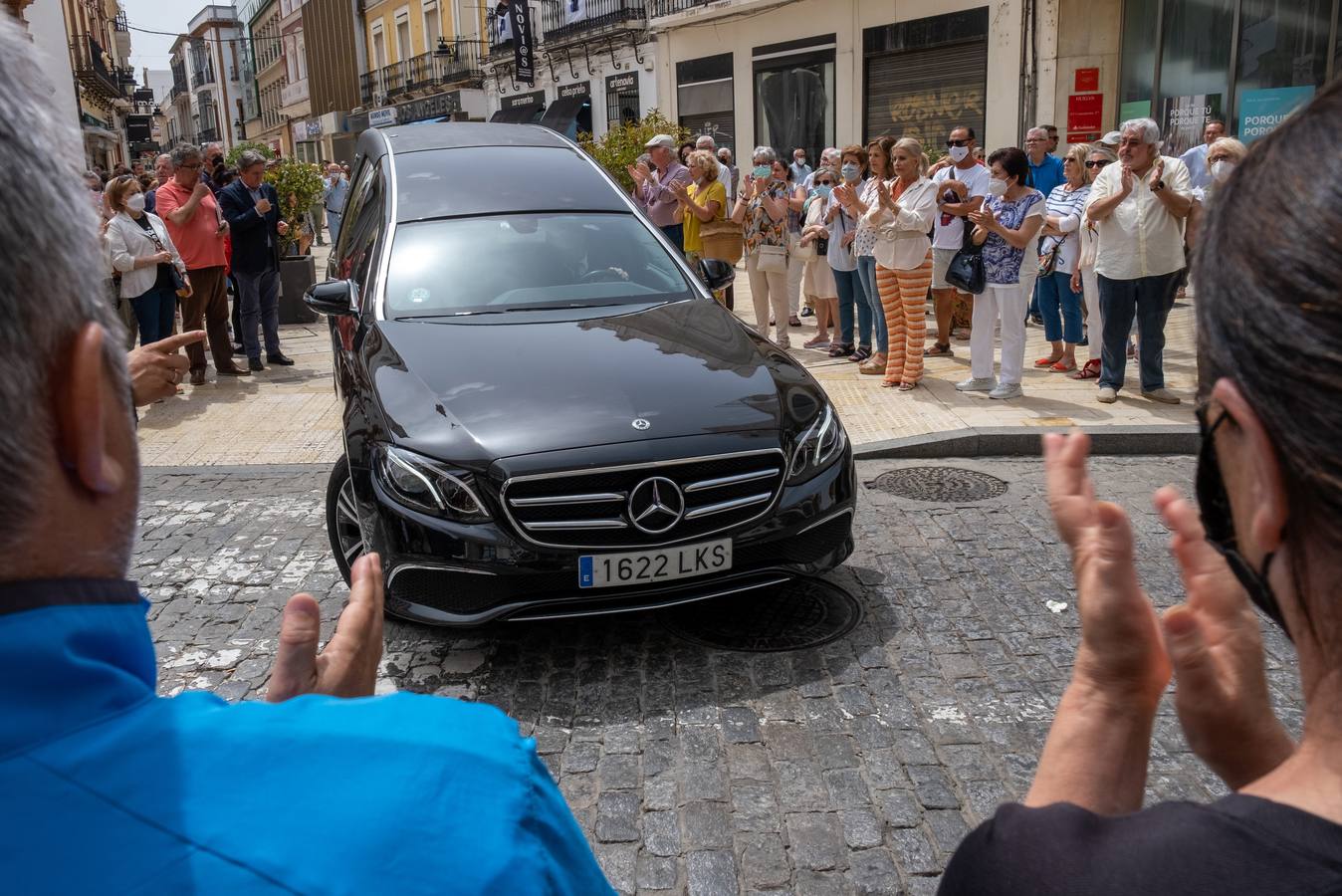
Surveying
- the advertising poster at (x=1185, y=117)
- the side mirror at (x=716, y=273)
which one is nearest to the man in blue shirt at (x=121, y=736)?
the side mirror at (x=716, y=273)

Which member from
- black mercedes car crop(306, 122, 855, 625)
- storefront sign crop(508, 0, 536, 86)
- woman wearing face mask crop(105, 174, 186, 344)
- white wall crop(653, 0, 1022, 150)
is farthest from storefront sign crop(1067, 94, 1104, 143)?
storefront sign crop(508, 0, 536, 86)

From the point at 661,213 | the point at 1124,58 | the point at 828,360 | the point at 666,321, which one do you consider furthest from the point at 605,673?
the point at 1124,58

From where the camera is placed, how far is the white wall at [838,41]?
19.3m

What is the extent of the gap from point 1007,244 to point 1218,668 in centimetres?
746

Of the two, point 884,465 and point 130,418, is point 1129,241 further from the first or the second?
point 130,418

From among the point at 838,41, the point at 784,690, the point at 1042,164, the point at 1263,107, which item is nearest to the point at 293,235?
the point at 1042,164

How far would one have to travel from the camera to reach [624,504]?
4.02 m

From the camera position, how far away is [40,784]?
0.71 meters

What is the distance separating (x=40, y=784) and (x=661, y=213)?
11080mm

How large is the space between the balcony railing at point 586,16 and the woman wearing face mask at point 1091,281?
22.3 metres

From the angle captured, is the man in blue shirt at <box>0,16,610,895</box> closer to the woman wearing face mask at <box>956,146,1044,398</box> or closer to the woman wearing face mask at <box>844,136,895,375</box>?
the woman wearing face mask at <box>956,146,1044,398</box>

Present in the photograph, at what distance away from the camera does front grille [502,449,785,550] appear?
3.97 m

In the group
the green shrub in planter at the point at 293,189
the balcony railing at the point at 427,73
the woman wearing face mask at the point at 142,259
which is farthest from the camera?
the balcony railing at the point at 427,73

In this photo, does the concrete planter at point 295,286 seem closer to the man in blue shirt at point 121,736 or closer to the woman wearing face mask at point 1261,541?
the man in blue shirt at point 121,736
